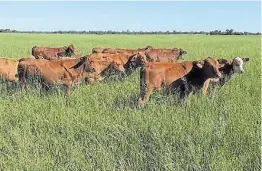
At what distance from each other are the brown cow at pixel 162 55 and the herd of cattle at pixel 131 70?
423 cm

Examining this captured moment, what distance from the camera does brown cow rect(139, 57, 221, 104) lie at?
7.30 meters

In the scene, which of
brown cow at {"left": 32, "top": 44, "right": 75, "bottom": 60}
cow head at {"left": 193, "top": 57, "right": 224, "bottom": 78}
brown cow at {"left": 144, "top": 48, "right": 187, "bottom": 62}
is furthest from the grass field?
brown cow at {"left": 32, "top": 44, "right": 75, "bottom": 60}

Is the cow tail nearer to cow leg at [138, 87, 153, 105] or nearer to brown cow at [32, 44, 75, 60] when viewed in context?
cow leg at [138, 87, 153, 105]

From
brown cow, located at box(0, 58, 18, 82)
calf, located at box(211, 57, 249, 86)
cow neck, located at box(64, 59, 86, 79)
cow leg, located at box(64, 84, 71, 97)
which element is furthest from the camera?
brown cow, located at box(0, 58, 18, 82)

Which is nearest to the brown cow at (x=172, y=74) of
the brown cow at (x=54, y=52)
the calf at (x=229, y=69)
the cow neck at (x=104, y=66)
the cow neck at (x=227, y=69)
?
the calf at (x=229, y=69)

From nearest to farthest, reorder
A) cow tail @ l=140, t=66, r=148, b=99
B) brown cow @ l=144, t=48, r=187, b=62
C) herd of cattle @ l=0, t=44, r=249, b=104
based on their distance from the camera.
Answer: cow tail @ l=140, t=66, r=148, b=99, herd of cattle @ l=0, t=44, r=249, b=104, brown cow @ l=144, t=48, r=187, b=62

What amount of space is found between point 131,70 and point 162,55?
17.8 feet

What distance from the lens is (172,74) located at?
7527mm

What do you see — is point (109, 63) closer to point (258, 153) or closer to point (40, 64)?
point (40, 64)

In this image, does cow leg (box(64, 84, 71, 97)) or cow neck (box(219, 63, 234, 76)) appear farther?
cow neck (box(219, 63, 234, 76))

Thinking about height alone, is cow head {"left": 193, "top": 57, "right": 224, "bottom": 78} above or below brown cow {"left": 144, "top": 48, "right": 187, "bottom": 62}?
above

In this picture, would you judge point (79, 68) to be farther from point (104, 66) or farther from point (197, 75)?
point (197, 75)

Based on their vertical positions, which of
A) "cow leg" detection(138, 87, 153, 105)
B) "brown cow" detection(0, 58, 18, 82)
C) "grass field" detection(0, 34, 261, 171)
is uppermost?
"brown cow" detection(0, 58, 18, 82)

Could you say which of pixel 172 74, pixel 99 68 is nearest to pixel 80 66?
pixel 99 68
